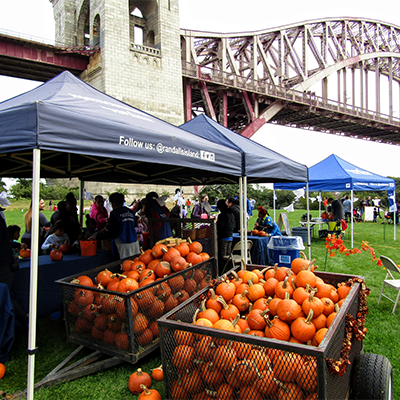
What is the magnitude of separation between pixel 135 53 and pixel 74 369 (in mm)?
30813

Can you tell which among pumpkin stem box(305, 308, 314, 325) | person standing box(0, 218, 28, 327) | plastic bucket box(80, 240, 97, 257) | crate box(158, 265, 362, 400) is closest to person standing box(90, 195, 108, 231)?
plastic bucket box(80, 240, 97, 257)

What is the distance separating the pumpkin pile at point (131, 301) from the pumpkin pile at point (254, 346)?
32.2 inches

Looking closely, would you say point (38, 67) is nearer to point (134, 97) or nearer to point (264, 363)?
point (134, 97)

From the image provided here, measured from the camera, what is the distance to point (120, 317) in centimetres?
313

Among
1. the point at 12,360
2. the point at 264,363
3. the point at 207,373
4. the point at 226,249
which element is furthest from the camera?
the point at 226,249

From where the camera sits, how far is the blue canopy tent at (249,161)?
214 inches

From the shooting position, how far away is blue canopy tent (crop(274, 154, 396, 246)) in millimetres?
11719

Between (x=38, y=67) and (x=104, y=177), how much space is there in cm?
2667

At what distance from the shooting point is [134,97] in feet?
95.9

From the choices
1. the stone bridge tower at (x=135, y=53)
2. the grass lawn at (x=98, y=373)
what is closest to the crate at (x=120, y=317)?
the grass lawn at (x=98, y=373)

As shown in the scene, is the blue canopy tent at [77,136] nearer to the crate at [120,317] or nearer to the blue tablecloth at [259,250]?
the crate at [120,317]

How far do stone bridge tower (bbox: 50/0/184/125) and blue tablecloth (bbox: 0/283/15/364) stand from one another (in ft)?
87.0

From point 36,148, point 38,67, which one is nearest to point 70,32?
point 38,67

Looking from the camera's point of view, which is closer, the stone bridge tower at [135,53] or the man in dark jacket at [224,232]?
the man in dark jacket at [224,232]
